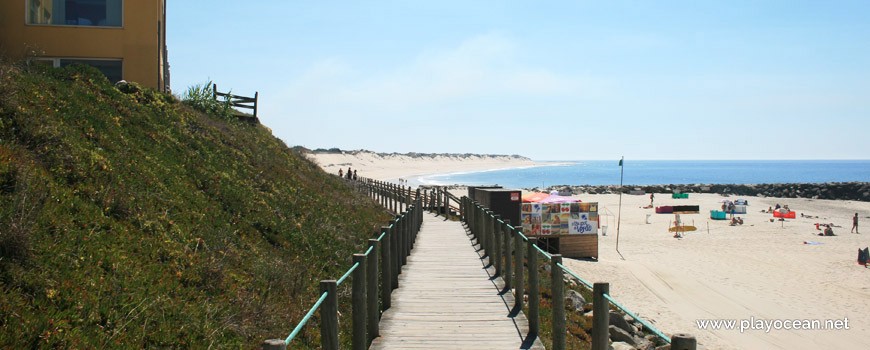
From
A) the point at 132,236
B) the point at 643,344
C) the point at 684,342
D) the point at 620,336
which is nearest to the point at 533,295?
the point at 684,342

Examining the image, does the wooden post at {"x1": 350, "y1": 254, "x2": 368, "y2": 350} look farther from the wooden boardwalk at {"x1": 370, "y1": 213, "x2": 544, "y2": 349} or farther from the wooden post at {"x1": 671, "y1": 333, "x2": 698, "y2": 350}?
the wooden post at {"x1": 671, "y1": 333, "x2": 698, "y2": 350}

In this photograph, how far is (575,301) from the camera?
11938 millimetres

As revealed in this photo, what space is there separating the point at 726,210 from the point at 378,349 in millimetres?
47856

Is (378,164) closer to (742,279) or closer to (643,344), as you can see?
(742,279)

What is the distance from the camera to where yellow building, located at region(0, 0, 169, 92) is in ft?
56.4

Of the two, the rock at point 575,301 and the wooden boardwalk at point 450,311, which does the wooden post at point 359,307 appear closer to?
the wooden boardwalk at point 450,311

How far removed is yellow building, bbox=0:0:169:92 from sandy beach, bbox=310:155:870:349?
17.0m

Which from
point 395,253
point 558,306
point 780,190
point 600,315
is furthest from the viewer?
point 780,190

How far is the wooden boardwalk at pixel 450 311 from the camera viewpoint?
665 centimetres

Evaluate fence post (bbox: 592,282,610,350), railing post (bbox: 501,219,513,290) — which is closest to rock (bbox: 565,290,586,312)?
railing post (bbox: 501,219,513,290)

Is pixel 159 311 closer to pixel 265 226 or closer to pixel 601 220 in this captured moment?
pixel 265 226

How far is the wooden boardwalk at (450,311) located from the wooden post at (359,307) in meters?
0.50

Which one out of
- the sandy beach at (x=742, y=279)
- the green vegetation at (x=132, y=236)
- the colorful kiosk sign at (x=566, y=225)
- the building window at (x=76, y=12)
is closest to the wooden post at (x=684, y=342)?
the green vegetation at (x=132, y=236)

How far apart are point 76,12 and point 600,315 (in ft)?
63.7
